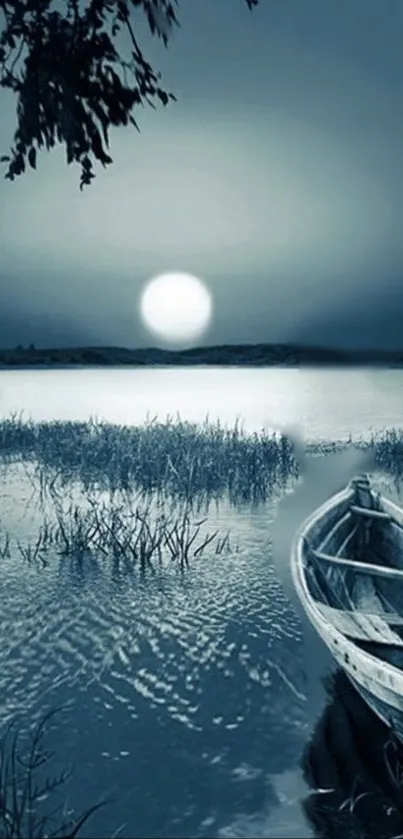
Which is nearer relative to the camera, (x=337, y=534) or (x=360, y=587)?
(x=360, y=587)

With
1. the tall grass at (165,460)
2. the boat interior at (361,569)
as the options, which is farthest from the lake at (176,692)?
the tall grass at (165,460)

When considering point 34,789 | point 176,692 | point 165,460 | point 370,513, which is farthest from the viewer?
point 165,460

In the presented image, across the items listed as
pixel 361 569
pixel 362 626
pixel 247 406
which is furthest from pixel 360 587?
pixel 247 406

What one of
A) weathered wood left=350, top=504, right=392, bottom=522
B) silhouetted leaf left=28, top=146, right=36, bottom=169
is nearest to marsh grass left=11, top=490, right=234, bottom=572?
weathered wood left=350, top=504, right=392, bottom=522

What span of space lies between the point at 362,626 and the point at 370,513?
6.96 feet

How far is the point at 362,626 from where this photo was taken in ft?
11.1

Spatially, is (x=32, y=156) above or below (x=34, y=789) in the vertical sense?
above

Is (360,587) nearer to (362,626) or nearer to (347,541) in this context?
(347,541)

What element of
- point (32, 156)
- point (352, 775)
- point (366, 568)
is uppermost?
point (32, 156)

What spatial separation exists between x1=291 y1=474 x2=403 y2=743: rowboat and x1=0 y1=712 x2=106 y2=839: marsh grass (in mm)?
1106

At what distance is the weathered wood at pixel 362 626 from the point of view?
3.21m

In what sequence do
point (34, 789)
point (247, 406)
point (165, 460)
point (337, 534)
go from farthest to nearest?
point (247, 406) → point (165, 460) → point (337, 534) → point (34, 789)

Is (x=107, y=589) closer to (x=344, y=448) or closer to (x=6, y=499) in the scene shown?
(x=6, y=499)

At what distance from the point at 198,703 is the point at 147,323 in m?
7.15
